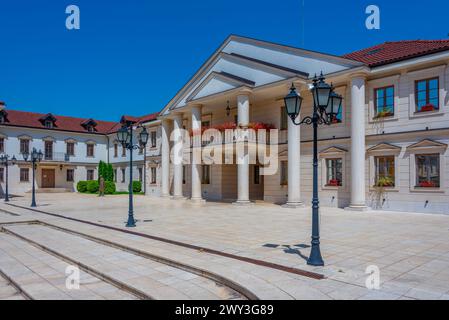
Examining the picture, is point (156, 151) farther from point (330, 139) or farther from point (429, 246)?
point (429, 246)

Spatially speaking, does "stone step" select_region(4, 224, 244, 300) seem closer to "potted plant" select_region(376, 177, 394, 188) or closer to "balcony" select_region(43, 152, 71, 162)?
"potted plant" select_region(376, 177, 394, 188)

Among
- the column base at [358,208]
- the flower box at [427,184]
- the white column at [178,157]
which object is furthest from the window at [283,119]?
the white column at [178,157]

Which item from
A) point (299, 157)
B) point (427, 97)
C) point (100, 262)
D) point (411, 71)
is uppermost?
point (411, 71)

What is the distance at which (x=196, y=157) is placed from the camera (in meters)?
21.6

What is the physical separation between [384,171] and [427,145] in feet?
7.17

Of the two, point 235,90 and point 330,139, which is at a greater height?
point 235,90

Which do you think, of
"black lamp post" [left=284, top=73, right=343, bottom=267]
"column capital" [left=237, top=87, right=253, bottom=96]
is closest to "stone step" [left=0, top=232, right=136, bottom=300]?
"black lamp post" [left=284, top=73, right=343, bottom=267]

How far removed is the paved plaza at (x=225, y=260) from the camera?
528cm

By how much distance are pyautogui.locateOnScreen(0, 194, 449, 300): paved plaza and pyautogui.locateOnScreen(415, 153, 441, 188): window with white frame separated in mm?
3289

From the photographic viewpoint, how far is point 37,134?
121 feet
